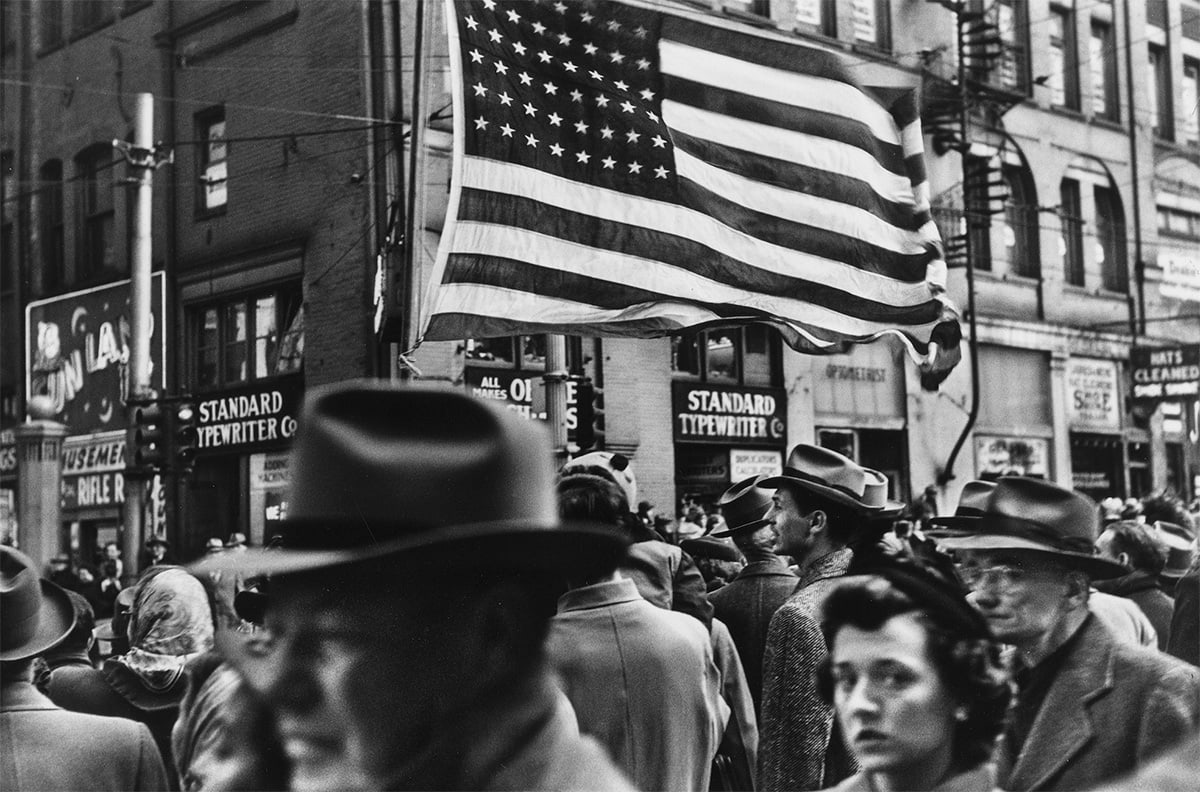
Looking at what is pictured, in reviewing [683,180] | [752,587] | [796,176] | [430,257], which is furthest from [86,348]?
[752,587]

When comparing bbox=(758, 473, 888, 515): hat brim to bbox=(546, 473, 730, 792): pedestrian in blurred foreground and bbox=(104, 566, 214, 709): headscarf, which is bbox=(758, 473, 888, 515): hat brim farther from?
bbox=(104, 566, 214, 709): headscarf

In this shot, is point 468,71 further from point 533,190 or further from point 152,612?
point 152,612

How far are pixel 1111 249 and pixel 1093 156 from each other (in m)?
0.41

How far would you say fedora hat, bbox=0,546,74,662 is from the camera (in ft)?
8.94

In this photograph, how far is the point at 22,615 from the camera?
9.12 ft

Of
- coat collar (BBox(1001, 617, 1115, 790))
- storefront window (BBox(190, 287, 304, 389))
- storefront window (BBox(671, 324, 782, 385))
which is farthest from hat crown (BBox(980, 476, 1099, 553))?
storefront window (BBox(190, 287, 304, 389))

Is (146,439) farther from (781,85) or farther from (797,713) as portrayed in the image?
(797,713)

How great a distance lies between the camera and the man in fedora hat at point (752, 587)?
4.37 meters

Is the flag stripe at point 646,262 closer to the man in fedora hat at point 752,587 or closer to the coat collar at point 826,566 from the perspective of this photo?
the man in fedora hat at point 752,587

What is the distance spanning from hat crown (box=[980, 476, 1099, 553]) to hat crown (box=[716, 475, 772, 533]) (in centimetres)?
228

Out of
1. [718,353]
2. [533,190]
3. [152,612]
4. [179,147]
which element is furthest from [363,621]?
[179,147]

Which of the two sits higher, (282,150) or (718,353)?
(282,150)

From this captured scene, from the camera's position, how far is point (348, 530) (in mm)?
1678

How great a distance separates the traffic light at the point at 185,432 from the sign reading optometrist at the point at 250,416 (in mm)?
39
